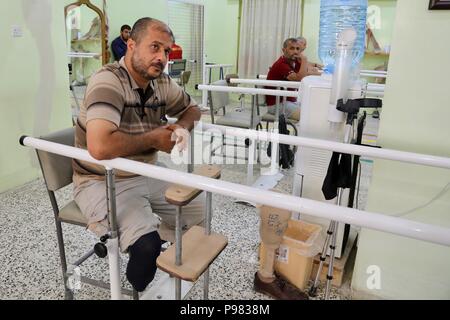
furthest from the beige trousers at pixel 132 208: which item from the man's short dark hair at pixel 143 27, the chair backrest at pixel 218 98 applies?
the chair backrest at pixel 218 98

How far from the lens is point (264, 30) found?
688 cm

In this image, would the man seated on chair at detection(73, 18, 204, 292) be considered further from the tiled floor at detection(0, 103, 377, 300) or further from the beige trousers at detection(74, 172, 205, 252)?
the tiled floor at detection(0, 103, 377, 300)

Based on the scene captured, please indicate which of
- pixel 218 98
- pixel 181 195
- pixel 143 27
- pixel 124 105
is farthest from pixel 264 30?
pixel 181 195

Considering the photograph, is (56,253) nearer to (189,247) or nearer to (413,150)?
(189,247)

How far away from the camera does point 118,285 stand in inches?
48.1

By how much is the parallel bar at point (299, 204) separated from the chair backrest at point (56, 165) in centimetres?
41

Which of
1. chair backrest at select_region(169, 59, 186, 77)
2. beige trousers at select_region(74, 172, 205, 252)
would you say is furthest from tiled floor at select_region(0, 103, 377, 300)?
chair backrest at select_region(169, 59, 186, 77)

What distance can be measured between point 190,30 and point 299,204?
6677mm

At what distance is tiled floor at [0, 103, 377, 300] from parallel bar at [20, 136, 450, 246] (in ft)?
3.10

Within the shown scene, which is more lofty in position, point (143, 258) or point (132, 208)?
point (132, 208)

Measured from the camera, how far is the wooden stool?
3.56ft

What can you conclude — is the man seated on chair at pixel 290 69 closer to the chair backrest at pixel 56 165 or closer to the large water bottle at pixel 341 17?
the large water bottle at pixel 341 17
